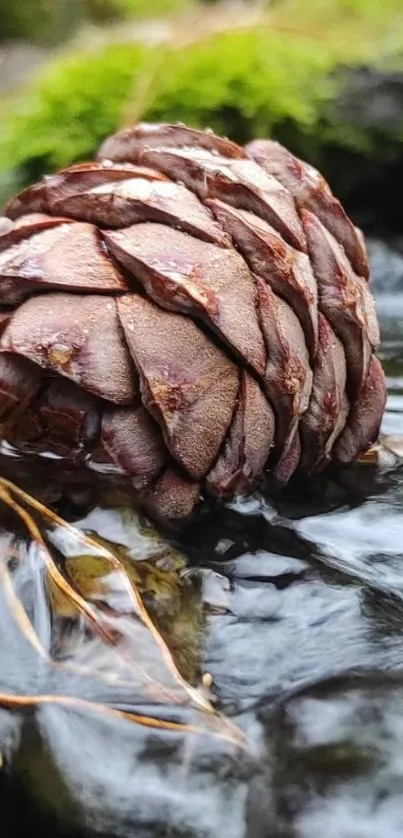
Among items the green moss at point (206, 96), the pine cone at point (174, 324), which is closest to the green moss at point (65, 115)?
the green moss at point (206, 96)

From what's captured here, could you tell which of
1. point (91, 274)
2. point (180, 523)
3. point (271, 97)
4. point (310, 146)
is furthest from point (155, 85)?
point (180, 523)

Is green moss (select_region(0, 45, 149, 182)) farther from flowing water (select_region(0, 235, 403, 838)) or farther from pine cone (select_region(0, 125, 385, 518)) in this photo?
flowing water (select_region(0, 235, 403, 838))

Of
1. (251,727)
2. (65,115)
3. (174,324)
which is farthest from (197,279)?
(65,115)

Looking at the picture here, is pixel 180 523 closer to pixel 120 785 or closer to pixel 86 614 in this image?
pixel 86 614

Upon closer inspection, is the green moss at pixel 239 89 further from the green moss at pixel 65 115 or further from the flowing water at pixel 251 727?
the flowing water at pixel 251 727

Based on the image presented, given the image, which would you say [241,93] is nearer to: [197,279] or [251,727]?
[197,279]

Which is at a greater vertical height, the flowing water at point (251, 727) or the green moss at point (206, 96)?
the green moss at point (206, 96)
